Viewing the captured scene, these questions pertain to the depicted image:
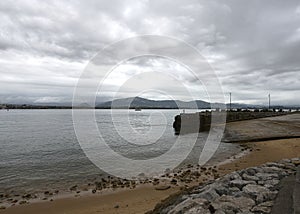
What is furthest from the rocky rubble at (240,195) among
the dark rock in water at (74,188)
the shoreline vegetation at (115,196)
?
the dark rock in water at (74,188)

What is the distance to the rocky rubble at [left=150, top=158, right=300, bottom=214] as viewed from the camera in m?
4.32

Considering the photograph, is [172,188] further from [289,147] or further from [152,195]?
[289,147]

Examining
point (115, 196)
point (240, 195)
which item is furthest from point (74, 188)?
point (240, 195)

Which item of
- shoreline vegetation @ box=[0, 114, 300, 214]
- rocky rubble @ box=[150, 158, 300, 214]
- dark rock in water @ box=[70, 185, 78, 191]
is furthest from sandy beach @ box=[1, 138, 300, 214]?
rocky rubble @ box=[150, 158, 300, 214]

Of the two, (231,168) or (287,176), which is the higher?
(287,176)

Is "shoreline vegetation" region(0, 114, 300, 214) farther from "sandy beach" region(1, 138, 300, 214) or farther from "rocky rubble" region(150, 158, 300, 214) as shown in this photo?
"rocky rubble" region(150, 158, 300, 214)

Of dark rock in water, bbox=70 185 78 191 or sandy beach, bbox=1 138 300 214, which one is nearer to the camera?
sandy beach, bbox=1 138 300 214

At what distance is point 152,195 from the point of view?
8.48 metres

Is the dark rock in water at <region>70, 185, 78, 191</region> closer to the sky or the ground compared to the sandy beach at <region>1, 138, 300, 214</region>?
closer to the ground

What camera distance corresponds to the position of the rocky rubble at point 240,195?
170 inches

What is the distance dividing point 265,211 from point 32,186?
30.4 ft

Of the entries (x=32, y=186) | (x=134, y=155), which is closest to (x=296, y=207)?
(x=32, y=186)

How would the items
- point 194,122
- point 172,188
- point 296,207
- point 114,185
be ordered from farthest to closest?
point 194,122 → point 114,185 → point 172,188 → point 296,207

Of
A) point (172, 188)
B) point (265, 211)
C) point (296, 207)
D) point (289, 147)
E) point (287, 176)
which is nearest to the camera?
point (296, 207)
